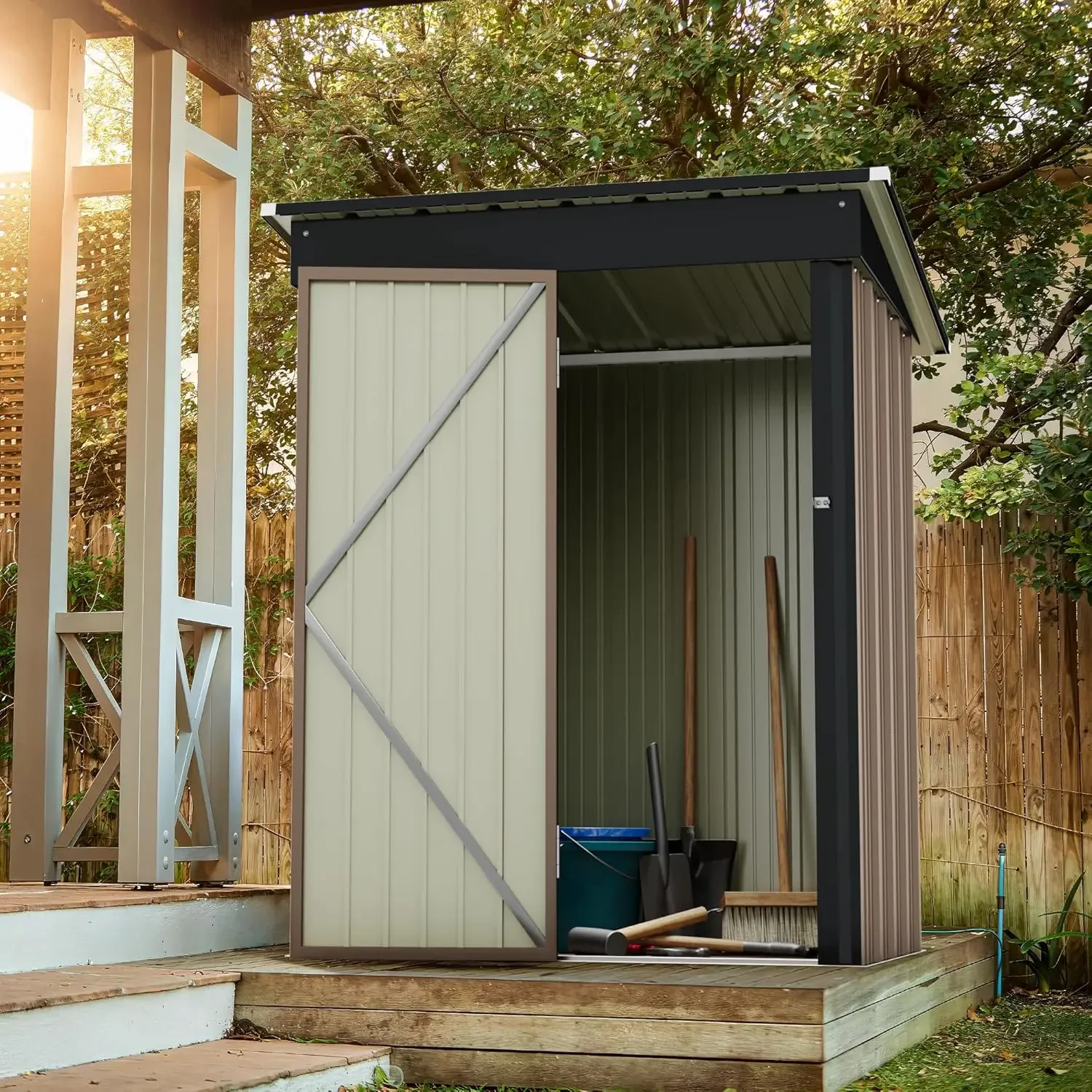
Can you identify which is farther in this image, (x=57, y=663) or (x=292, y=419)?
(x=292, y=419)

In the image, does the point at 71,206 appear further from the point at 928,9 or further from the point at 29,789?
the point at 928,9

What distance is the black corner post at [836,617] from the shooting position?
438 cm

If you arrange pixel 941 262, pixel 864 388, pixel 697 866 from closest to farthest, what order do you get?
pixel 864 388
pixel 697 866
pixel 941 262

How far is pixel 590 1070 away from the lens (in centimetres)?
376

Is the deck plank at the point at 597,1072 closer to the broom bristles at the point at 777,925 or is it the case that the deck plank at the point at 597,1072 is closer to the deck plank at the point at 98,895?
the deck plank at the point at 98,895

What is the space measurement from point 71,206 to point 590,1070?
3.64 meters

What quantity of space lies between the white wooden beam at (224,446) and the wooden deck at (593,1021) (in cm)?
144

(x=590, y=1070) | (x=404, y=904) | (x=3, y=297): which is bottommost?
(x=590, y=1070)

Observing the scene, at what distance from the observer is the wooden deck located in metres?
3.64

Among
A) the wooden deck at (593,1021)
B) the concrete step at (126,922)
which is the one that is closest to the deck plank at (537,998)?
the wooden deck at (593,1021)

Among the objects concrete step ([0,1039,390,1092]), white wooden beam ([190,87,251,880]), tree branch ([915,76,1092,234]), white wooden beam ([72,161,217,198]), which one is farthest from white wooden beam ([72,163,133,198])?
tree branch ([915,76,1092,234])

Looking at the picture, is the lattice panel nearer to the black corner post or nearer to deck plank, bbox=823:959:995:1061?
the black corner post

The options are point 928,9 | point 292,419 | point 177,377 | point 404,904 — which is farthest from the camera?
point 292,419

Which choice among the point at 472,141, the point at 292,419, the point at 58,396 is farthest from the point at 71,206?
the point at 292,419
